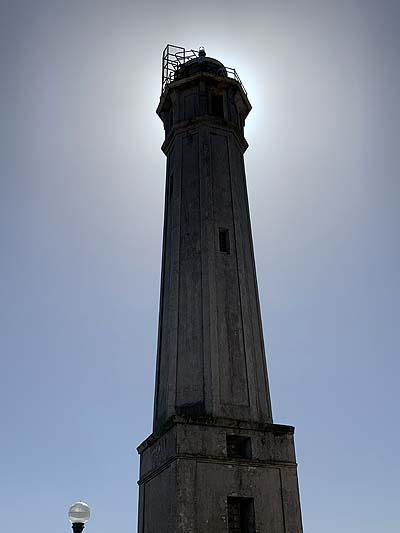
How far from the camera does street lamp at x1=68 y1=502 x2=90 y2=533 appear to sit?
11016mm

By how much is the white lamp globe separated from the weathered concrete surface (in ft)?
9.47

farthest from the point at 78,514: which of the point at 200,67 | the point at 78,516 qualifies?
the point at 200,67

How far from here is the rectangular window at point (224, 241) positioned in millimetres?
18181

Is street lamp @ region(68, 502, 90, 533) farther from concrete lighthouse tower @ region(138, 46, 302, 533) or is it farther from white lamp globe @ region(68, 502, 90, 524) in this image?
concrete lighthouse tower @ region(138, 46, 302, 533)

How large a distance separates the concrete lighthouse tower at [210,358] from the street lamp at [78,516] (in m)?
2.89

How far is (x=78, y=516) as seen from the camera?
1104 cm

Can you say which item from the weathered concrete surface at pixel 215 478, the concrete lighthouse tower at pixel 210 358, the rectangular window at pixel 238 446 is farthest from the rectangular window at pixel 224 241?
the rectangular window at pixel 238 446

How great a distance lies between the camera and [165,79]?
23.6 m

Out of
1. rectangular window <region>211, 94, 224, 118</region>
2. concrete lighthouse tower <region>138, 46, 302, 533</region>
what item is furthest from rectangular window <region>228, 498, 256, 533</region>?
rectangular window <region>211, 94, 224, 118</region>

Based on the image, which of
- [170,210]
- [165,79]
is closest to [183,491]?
[170,210]

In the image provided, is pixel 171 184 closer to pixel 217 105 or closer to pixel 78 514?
pixel 217 105

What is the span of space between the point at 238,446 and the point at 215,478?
1316mm

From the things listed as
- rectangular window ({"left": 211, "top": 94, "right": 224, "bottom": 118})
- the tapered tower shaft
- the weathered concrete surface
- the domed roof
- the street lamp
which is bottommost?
the street lamp

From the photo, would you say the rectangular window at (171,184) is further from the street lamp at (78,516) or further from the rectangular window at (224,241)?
the street lamp at (78,516)
